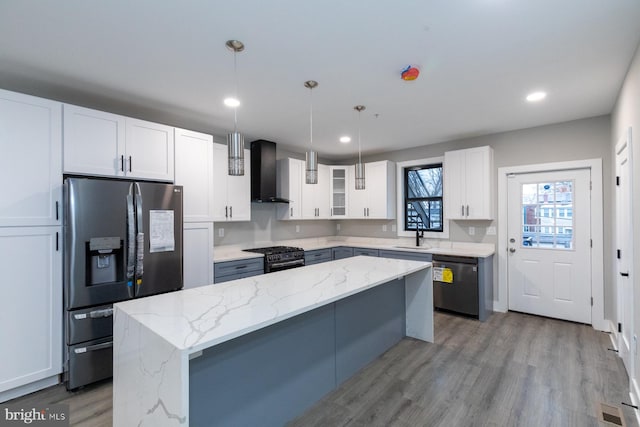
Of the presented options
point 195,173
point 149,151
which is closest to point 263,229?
point 195,173

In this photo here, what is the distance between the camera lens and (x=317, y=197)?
521 cm

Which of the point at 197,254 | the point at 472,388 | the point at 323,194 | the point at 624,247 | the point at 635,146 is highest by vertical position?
the point at 635,146

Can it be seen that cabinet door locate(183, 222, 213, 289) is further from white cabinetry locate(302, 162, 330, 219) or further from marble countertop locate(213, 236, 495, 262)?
white cabinetry locate(302, 162, 330, 219)

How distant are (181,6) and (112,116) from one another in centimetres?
153

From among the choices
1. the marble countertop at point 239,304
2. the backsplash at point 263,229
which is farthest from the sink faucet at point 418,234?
the marble countertop at point 239,304

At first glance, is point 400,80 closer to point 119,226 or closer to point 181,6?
point 181,6

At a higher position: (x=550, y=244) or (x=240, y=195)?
(x=240, y=195)

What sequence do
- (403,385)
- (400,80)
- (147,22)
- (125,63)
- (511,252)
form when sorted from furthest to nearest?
(511,252), (400,80), (403,385), (125,63), (147,22)

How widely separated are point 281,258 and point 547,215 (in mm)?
3497

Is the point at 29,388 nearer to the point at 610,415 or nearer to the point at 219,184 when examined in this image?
the point at 219,184

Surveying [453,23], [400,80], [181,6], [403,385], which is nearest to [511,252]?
[403,385]

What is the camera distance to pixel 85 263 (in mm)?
2402

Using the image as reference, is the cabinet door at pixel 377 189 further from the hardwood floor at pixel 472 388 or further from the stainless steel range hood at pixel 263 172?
the hardwood floor at pixel 472 388

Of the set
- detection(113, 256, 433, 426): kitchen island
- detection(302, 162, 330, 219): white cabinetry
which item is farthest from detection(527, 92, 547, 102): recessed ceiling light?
detection(302, 162, 330, 219): white cabinetry
